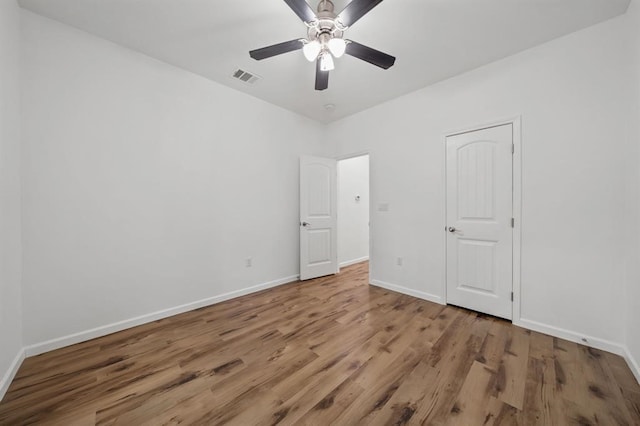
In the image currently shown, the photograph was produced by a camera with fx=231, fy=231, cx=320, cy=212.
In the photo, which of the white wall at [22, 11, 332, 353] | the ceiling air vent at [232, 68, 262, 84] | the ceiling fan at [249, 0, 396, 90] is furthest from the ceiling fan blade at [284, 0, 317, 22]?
the white wall at [22, 11, 332, 353]

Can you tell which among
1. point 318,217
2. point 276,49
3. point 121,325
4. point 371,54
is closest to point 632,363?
point 371,54

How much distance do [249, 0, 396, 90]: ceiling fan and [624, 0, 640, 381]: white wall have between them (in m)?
1.81

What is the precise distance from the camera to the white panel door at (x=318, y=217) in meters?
3.82

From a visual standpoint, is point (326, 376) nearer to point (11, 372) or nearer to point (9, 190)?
point (11, 372)

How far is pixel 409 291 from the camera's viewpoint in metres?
3.17

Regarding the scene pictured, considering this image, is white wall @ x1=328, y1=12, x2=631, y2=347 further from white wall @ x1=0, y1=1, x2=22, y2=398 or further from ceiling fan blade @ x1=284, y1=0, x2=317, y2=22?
white wall @ x1=0, y1=1, x2=22, y2=398

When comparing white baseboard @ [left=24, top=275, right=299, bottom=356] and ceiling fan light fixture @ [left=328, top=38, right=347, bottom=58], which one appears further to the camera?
white baseboard @ [left=24, top=275, right=299, bottom=356]

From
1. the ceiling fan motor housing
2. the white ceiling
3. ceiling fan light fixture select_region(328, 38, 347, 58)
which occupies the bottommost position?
ceiling fan light fixture select_region(328, 38, 347, 58)

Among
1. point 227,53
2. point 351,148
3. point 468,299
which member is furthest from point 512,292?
point 227,53

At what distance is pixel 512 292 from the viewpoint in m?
2.40

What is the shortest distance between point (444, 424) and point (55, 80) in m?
3.84

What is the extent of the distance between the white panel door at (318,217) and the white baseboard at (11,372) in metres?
2.82

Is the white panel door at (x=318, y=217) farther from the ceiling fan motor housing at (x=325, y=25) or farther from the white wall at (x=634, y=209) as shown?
the white wall at (x=634, y=209)

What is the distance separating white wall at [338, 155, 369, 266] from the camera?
A: 484cm
